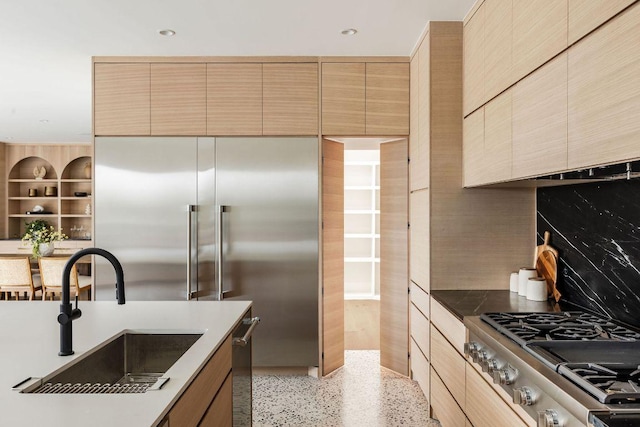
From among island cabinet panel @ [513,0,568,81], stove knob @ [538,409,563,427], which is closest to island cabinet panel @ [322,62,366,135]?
island cabinet panel @ [513,0,568,81]

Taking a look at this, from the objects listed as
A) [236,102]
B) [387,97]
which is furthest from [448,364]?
[236,102]

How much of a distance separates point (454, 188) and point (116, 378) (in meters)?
2.29

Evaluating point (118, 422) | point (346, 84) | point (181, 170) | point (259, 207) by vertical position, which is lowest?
point (118, 422)

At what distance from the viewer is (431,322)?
3.08m

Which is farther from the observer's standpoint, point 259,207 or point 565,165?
point 259,207

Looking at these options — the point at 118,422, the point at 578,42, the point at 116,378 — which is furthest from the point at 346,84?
the point at 118,422

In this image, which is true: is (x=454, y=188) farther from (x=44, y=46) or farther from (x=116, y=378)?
(x=44, y=46)

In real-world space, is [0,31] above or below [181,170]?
above

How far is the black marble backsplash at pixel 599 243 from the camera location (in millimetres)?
2078

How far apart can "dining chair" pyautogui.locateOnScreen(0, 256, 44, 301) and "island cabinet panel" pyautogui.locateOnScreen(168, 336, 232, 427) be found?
4468 mm

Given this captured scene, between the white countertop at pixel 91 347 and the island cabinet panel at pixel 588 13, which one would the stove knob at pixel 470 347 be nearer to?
the white countertop at pixel 91 347

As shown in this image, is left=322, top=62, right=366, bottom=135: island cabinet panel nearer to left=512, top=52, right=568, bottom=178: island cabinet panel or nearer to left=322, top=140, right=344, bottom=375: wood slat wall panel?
left=322, top=140, right=344, bottom=375: wood slat wall panel

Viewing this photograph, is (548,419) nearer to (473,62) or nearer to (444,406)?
(444,406)

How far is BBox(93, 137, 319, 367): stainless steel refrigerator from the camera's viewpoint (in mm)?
3838
